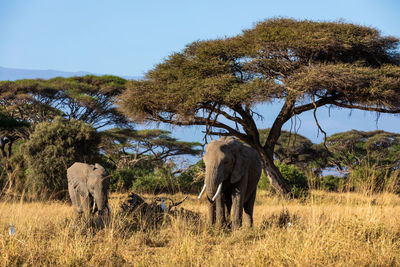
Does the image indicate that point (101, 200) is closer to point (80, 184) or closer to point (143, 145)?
point (80, 184)

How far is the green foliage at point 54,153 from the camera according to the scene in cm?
1261

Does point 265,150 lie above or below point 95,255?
above

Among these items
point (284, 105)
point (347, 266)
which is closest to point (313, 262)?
point (347, 266)

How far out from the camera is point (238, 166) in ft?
20.8

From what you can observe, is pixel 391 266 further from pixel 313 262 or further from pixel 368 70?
pixel 368 70

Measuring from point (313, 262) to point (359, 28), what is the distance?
11.6 metres

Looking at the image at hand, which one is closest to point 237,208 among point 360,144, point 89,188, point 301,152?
point 89,188

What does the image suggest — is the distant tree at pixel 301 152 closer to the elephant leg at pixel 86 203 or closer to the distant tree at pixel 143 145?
the distant tree at pixel 143 145

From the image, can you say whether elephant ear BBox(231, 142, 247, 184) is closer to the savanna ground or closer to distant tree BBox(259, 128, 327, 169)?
the savanna ground

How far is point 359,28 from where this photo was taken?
14.3 meters

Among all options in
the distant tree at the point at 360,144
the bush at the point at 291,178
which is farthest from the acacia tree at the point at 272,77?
the distant tree at the point at 360,144

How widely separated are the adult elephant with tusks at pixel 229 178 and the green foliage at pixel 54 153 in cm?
698

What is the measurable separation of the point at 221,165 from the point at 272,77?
323 inches

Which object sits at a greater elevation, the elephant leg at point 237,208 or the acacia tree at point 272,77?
the acacia tree at point 272,77
